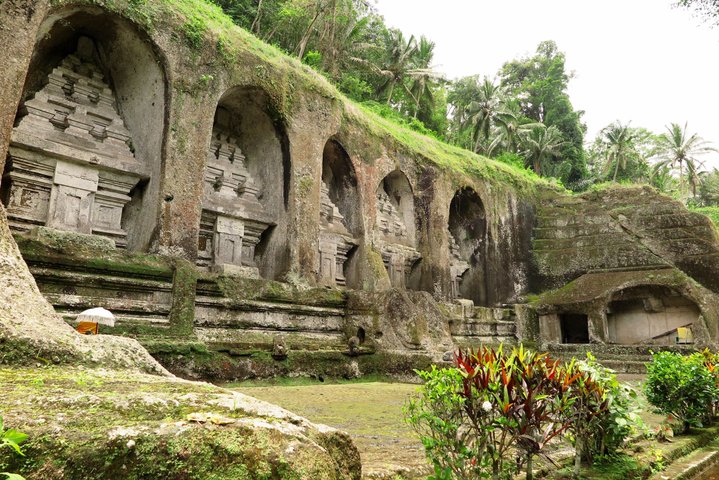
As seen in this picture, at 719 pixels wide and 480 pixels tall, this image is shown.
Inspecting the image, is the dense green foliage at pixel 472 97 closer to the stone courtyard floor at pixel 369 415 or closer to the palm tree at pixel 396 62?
the palm tree at pixel 396 62

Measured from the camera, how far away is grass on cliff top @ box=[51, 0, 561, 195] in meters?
8.16

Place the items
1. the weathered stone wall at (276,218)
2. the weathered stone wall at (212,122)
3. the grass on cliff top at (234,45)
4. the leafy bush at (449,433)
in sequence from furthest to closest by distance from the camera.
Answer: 1. the grass on cliff top at (234,45)
2. the weathered stone wall at (212,122)
3. the weathered stone wall at (276,218)
4. the leafy bush at (449,433)

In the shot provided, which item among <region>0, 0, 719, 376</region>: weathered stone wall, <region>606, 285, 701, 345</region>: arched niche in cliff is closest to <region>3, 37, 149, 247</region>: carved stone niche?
<region>0, 0, 719, 376</region>: weathered stone wall

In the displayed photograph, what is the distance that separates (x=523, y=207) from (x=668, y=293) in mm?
5111

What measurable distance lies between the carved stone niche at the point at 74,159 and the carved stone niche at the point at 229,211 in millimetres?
1716

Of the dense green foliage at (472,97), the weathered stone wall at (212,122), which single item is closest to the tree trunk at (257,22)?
the dense green foliage at (472,97)

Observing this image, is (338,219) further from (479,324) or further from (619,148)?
(619,148)

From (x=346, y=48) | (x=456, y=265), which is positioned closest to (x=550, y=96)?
(x=346, y=48)

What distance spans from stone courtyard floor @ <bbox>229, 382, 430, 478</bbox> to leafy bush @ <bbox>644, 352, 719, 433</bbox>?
92.2 inches

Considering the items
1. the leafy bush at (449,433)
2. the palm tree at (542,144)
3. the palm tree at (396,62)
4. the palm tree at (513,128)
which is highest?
the palm tree at (396,62)

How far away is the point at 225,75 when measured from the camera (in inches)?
358

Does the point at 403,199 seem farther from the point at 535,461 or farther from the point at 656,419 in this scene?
the point at 535,461

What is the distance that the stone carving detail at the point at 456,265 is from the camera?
15547mm

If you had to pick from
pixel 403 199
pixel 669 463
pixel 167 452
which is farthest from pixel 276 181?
pixel 167 452
